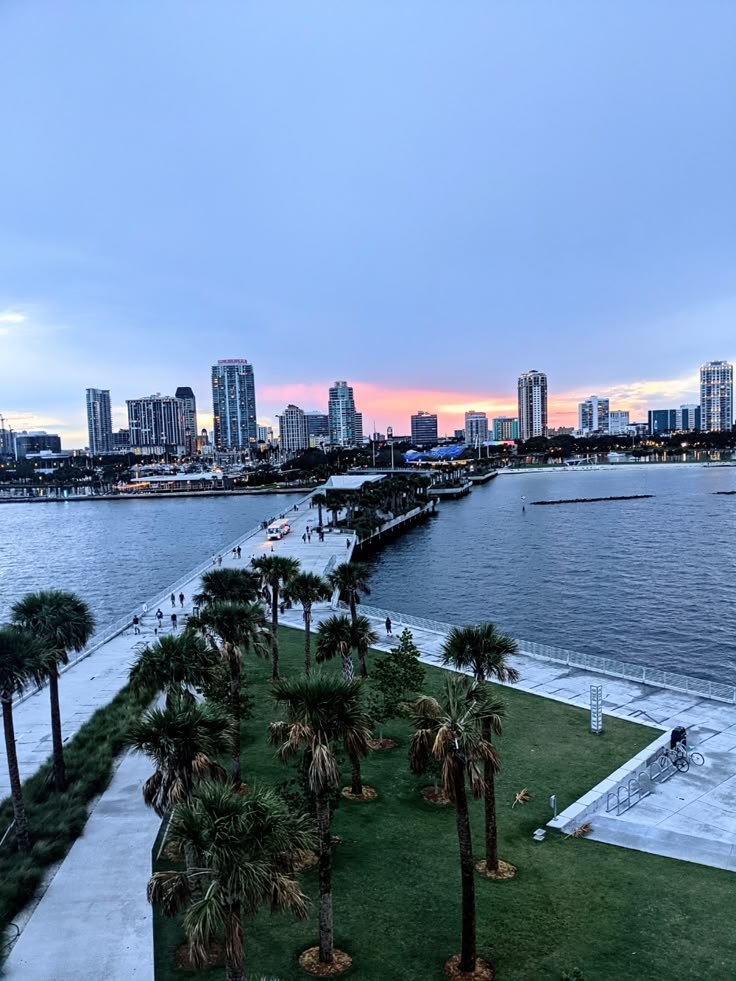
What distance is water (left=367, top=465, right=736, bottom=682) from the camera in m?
51.8

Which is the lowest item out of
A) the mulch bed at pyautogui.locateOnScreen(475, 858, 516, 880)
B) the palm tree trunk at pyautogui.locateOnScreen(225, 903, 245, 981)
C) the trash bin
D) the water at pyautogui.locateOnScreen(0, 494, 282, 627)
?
the water at pyautogui.locateOnScreen(0, 494, 282, 627)

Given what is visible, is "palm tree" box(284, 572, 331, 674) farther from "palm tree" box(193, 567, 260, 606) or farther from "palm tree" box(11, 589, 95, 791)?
"palm tree" box(11, 589, 95, 791)

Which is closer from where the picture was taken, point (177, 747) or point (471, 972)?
point (471, 972)

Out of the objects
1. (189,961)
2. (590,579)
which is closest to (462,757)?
(189,961)

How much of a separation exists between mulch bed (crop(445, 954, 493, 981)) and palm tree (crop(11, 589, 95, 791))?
15154 millimetres

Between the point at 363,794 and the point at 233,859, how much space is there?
13.1 metres

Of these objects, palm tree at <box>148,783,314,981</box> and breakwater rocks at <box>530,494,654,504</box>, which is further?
breakwater rocks at <box>530,494,654,504</box>

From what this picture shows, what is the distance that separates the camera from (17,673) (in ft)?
69.0

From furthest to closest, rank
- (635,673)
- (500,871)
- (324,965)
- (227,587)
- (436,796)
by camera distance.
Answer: (635,673) → (227,587) → (436,796) → (500,871) → (324,965)

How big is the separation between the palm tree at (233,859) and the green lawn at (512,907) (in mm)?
4627

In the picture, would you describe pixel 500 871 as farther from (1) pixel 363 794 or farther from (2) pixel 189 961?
(2) pixel 189 961

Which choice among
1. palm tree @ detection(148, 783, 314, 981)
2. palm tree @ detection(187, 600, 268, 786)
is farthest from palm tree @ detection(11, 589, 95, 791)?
palm tree @ detection(148, 783, 314, 981)

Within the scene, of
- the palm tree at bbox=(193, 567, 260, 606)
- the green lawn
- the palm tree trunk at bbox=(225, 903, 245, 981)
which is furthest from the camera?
the palm tree at bbox=(193, 567, 260, 606)

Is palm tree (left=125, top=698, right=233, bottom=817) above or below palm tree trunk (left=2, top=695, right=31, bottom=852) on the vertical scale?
above
